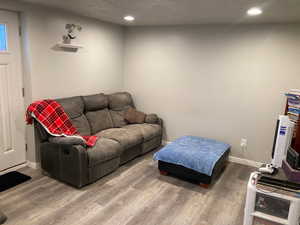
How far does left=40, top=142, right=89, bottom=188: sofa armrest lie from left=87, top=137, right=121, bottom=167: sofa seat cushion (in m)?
0.09

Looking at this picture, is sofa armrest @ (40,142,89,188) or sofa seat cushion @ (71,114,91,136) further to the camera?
sofa seat cushion @ (71,114,91,136)

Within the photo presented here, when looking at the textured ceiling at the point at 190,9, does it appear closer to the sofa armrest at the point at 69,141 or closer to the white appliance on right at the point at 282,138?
the white appliance on right at the point at 282,138

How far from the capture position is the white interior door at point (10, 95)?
3020 mm

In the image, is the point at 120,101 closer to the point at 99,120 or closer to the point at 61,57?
the point at 99,120

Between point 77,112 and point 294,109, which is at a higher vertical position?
point 294,109

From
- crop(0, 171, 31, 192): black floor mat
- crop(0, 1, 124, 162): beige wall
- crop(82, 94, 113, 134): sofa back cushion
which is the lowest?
crop(0, 171, 31, 192): black floor mat

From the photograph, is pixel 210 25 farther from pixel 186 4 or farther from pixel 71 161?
pixel 71 161

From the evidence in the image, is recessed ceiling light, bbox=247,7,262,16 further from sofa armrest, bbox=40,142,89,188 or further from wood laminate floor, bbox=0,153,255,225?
sofa armrest, bbox=40,142,89,188

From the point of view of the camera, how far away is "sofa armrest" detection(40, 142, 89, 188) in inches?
112

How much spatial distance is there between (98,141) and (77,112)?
0.66 metres

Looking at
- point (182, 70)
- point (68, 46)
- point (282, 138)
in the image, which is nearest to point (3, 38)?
point (68, 46)

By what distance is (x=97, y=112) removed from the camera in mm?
4027

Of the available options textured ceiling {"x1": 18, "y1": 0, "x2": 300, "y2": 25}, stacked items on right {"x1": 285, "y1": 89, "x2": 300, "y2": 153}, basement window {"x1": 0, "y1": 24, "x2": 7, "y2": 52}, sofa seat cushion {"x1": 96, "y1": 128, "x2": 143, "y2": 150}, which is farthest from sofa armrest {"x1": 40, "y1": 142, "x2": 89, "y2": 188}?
stacked items on right {"x1": 285, "y1": 89, "x2": 300, "y2": 153}

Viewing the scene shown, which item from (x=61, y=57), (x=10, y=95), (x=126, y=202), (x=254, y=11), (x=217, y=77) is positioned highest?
(x=254, y=11)
